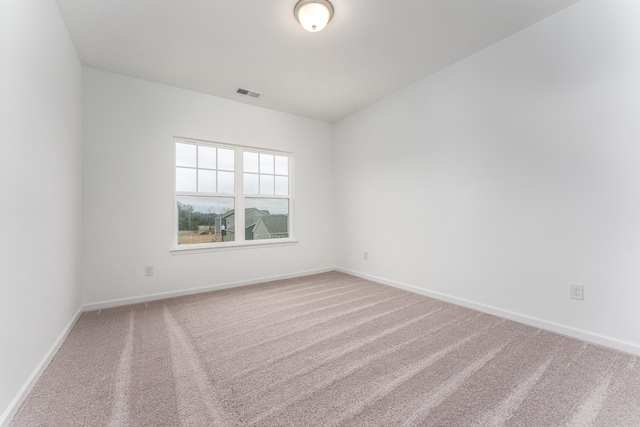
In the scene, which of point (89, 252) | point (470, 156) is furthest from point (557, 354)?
point (89, 252)

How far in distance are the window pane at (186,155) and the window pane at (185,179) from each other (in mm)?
83

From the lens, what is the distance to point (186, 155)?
3645 millimetres

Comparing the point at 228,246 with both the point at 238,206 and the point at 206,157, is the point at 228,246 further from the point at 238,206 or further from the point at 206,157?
the point at 206,157

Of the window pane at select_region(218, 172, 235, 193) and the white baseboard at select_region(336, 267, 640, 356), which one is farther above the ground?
the window pane at select_region(218, 172, 235, 193)

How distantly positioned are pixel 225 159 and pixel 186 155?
0.52m

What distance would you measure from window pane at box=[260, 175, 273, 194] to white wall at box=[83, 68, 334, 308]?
0.51 metres

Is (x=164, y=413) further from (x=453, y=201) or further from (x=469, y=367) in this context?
(x=453, y=201)

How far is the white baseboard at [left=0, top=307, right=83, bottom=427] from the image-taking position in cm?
132

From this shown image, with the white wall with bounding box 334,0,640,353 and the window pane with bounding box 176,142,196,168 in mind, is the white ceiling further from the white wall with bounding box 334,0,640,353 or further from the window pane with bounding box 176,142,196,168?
the window pane with bounding box 176,142,196,168

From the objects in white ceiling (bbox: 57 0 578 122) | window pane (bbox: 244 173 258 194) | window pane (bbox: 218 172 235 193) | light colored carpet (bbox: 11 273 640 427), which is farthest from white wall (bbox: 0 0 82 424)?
window pane (bbox: 244 173 258 194)

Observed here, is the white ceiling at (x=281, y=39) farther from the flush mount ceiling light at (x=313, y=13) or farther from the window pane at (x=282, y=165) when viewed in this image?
the window pane at (x=282, y=165)

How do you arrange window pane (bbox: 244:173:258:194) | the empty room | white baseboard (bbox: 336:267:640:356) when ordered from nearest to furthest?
1. the empty room
2. white baseboard (bbox: 336:267:640:356)
3. window pane (bbox: 244:173:258:194)

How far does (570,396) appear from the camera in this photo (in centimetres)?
149

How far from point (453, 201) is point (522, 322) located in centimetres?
133
